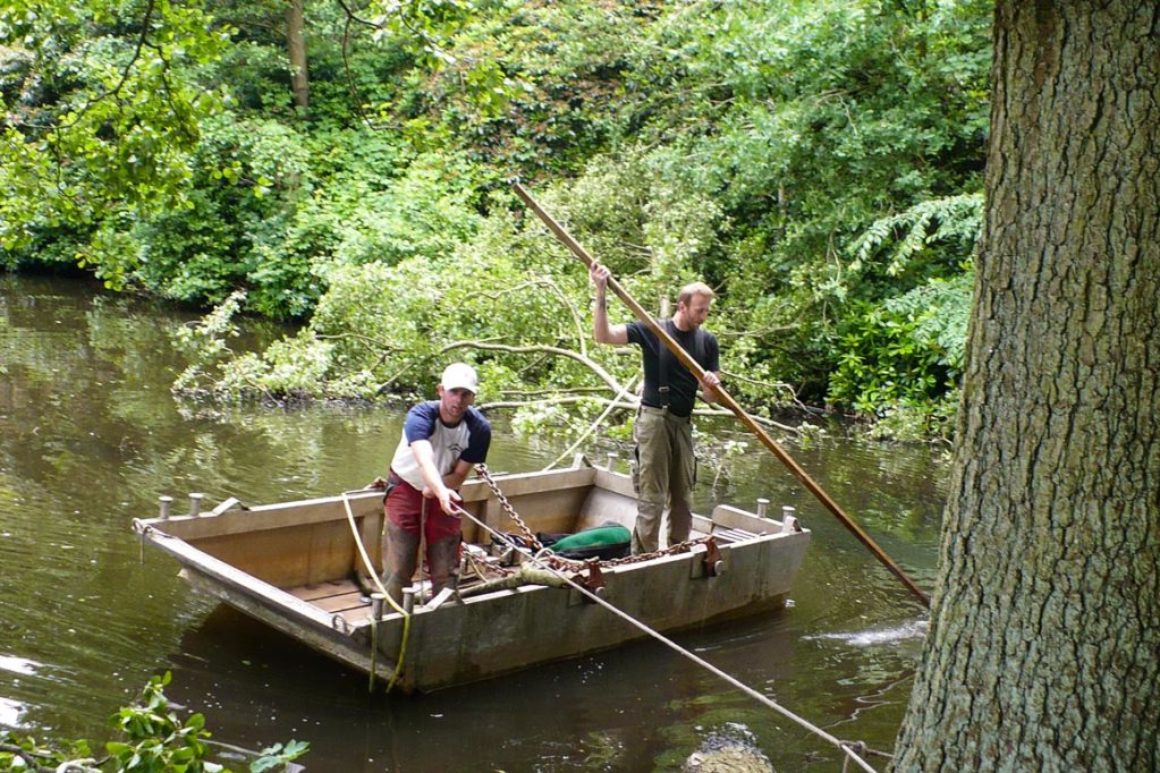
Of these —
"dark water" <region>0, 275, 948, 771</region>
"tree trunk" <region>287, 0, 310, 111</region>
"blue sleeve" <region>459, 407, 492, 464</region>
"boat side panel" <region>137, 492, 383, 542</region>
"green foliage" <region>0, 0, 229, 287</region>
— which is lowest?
"dark water" <region>0, 275, 948, 771</region>

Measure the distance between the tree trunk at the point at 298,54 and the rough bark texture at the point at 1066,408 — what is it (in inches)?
848

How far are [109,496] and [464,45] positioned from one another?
14.3m

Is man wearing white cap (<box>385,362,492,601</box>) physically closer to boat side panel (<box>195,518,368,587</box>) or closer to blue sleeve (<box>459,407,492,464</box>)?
blue sleeve (<box>459,407,492,464</box>)

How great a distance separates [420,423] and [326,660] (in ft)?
4.76

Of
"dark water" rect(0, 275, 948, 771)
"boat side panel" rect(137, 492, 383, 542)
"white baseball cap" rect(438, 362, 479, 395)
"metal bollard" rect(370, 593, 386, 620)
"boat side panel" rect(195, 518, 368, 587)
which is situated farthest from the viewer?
"boat side panel" rect(195, 518, 368, 587)

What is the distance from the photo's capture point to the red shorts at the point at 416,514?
22.6 ft

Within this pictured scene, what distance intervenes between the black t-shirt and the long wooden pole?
132 millimetres

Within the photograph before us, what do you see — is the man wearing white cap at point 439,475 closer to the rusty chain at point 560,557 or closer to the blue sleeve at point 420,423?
the blue sleeve at point 420,423

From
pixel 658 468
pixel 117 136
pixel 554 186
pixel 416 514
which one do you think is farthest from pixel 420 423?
pixel 554 186

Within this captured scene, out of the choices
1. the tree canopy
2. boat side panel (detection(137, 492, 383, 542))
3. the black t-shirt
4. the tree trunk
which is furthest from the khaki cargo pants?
the tree trunk

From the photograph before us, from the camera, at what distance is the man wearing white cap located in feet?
21.9

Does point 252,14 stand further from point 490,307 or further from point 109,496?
point 109,496

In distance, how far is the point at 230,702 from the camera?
21.1 ft

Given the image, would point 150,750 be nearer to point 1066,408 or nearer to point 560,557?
point 1066,408
